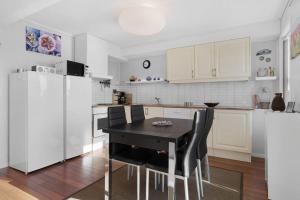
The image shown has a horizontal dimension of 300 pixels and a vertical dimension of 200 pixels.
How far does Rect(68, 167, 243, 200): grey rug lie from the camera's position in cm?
190

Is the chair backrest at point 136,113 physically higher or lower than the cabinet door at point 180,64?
lower

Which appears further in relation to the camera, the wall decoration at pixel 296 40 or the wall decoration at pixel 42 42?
the wall decoration at pixel 42 42

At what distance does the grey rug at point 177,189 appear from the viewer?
6.22 feet

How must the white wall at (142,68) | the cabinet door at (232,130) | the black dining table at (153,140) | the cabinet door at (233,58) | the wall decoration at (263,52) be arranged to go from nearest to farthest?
the black dining table at (153,140) → the cabinet door at (232,130) → the cabinet door at (233,58) → the wall decoration at (263,52) → the white wall at (142,68)

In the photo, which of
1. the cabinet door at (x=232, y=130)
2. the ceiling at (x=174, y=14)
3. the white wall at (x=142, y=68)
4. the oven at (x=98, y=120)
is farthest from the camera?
the white wall at (x=142, y=68)

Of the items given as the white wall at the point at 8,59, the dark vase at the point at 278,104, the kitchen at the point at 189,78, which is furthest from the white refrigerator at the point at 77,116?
the dark vase at the point at 278,104

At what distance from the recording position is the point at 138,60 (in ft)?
15.7

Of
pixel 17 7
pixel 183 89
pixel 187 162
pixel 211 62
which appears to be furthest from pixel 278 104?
pixel 17 7

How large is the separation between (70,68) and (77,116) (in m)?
0.85

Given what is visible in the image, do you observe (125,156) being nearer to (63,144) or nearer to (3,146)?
(63,144)

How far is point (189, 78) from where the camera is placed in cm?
367

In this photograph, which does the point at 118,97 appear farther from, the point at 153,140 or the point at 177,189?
the point at 153,140

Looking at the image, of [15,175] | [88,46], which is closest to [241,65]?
[88,46]

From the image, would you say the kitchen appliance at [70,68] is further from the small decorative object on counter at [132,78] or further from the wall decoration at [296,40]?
the wall decoration at [296,40]
